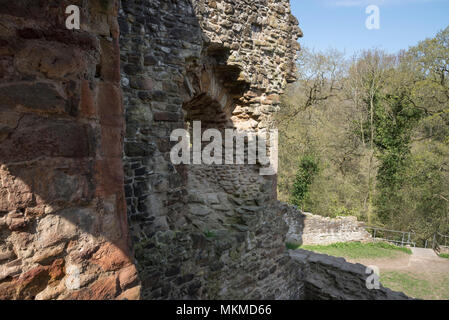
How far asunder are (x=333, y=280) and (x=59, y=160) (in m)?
7.29

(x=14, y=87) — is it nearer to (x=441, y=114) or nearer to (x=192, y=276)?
(x=192, y=276)

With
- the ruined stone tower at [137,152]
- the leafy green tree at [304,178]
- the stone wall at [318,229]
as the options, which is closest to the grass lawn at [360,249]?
the stone wall at [318,229]

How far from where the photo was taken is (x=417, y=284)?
A: 9.47m

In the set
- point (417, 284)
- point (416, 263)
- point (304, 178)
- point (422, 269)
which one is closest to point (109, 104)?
point (417, 284)

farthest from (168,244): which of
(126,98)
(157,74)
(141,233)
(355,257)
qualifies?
(355,257)

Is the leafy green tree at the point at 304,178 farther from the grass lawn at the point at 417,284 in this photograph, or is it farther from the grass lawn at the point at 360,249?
the grass lawn at the point at 417,284

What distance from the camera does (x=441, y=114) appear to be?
15406mm

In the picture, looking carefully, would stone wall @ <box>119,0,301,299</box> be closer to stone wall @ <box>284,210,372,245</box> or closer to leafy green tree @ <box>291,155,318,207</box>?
stone wall @ <box>284,210,372,245</box>

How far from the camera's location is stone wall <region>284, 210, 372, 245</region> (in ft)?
45.6

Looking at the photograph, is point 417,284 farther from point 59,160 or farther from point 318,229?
point 59,160

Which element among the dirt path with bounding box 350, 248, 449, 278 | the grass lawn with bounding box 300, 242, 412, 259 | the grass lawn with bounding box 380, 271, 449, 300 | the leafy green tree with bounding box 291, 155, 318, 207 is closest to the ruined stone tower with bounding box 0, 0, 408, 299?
the grass lawn with bounding box 380, 271, 449, 300

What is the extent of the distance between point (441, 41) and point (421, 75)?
1.78m

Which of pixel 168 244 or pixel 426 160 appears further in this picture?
pixel 426 160

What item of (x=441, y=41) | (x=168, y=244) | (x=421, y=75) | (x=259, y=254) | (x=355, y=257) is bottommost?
(x=355, y=257)
